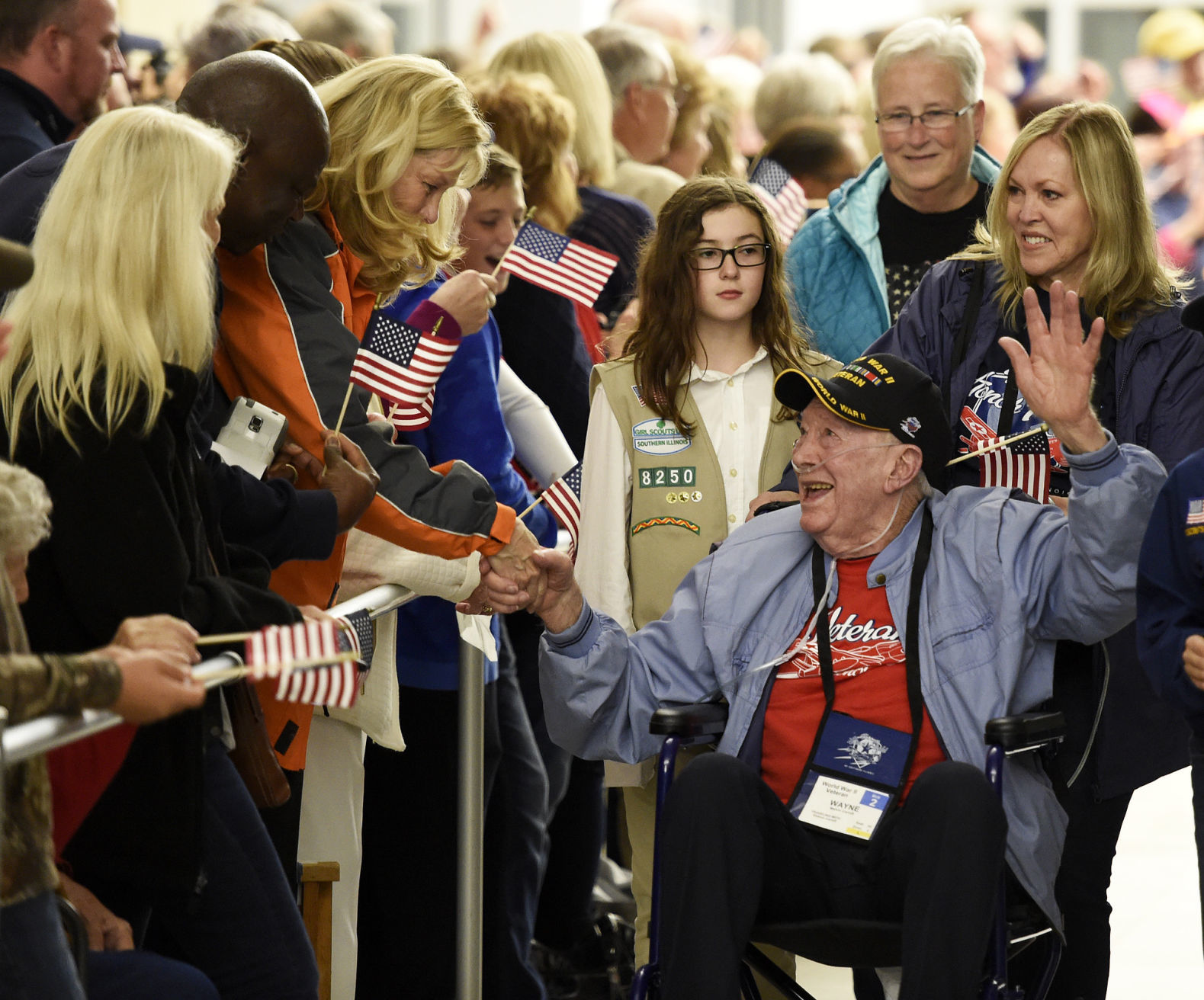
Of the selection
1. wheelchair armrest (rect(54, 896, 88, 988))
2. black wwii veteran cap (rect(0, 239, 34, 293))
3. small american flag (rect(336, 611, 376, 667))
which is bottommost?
wheelchair armrest (rect(54, 896, 88, 988))

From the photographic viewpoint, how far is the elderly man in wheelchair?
286 centimetres

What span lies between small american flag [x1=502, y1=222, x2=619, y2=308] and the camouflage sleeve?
213 cm

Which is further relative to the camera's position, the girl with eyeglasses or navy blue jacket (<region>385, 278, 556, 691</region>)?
the girl with eyeglasses

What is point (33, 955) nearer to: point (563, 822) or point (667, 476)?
point (667, 476)

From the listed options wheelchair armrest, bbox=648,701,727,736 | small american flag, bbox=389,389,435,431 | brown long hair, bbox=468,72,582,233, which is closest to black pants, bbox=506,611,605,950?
small american flag, bbox=389,389,435,431

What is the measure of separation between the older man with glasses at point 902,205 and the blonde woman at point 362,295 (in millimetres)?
1305

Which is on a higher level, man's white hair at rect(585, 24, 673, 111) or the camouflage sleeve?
man's white hair at rect(585, 24, 673, 111)

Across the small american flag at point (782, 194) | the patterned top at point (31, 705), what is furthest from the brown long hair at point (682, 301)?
the patterned top at point (31, 705)

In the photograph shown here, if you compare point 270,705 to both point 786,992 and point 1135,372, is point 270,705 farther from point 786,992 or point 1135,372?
point 1135,372

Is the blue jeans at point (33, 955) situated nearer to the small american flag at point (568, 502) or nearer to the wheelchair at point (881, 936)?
the wheelchair at point (881, 936)

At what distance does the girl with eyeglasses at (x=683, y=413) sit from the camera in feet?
12.0

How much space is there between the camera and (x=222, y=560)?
2531 millimetres

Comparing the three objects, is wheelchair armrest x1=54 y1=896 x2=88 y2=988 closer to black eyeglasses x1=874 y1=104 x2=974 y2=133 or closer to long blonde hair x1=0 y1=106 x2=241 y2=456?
long blonde hair x1=0 y1=106 x2=241 y2=456

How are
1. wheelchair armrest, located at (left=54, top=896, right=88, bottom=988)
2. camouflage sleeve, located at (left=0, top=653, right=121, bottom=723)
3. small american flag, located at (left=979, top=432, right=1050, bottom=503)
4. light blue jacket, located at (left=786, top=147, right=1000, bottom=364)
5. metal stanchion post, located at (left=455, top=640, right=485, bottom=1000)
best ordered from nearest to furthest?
1. camouflage sleeve, located at (left=0, top=653, right=121, bottom=723)
2. wheelchair armrest, located at (left=54, top=896, right=88, bottom=988)
3. metal stanchion post, located at (left=455, top=640, right=485, bottom=1000)
4. small american flag, located at (left=979, top=432, right=1050, bottom=503)
5. light blue jacket, located at (left=786, top=147, right=1000, bottom=364)
